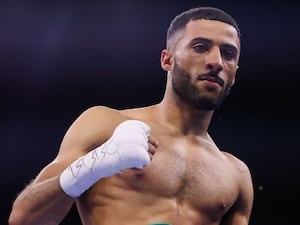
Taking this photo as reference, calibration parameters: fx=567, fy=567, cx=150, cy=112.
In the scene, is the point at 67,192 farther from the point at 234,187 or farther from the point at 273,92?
the point at 273,92

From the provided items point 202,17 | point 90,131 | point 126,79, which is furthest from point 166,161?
point 126,79

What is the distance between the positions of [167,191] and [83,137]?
27cm

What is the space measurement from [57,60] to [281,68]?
1.05 metres

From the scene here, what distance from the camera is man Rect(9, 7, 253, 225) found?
138 centimetres

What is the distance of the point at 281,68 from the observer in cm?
265

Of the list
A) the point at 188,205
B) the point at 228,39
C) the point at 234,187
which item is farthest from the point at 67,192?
the point at 228,39

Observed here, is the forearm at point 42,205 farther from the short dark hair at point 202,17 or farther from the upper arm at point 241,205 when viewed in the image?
the short dark hair at point 202,17

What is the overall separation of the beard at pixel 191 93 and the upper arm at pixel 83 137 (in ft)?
0.77

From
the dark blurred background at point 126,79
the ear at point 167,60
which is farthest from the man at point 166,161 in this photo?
the dark blurred background at point 126,79

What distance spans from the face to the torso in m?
0.14

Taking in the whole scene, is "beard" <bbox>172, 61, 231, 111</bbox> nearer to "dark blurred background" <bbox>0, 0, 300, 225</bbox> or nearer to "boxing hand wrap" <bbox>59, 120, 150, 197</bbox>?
"boxing hand wrap" <bbox>59, 120, 150, 197</bbox>

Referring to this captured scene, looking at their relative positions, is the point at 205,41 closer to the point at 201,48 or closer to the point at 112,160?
the point at 201,48

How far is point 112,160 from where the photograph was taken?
52.1 inches

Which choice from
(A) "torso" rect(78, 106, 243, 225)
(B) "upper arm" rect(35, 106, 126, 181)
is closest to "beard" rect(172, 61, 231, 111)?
A: (A) "torso" rect(78, 106, 243, 225)
